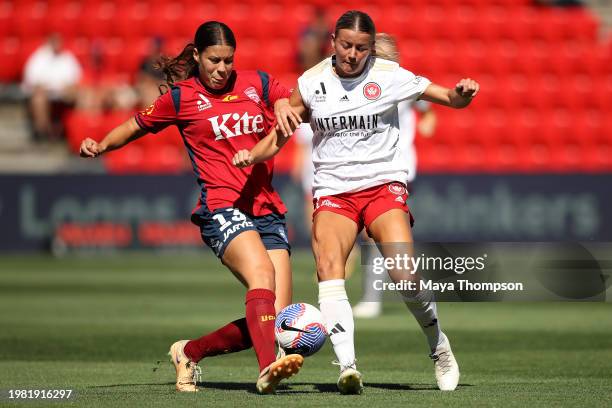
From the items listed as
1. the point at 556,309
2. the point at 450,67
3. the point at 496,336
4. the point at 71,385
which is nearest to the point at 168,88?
the point at 71,385

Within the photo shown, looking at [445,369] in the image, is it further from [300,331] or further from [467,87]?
[467,87]

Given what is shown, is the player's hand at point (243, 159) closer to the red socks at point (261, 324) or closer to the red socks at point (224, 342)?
the red socks at point (261, 324)

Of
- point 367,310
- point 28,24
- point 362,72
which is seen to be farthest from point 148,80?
point 362,72

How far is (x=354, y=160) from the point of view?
714cm

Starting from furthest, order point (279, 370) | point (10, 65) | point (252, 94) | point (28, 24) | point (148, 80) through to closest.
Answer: point (28, 24) < point (10, 65) < point (148, 80) < point (252, 94) < point (279, 370)

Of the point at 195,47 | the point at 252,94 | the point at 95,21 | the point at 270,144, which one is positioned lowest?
the point at 270,144

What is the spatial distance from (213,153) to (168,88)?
0.66 metres

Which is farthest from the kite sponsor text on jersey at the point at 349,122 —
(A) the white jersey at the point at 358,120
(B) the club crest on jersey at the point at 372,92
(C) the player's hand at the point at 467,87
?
(C) the player's hand at the point at 467,87

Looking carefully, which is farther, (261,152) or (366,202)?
(366,202)

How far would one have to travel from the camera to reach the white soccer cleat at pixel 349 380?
22.1ft

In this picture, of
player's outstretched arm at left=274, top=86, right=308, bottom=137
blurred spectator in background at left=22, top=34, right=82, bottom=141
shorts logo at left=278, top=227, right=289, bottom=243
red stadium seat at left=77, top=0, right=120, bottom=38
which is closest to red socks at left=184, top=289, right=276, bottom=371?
shorts logo at left=278, top=227, right=289, bottom=243

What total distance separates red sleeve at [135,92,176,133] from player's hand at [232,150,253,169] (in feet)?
2.36

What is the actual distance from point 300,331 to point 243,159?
1.04 m

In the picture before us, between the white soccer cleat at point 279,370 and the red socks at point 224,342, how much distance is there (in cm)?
62
